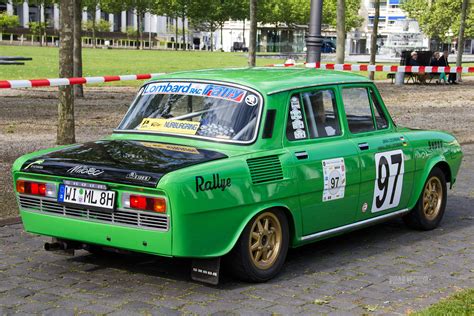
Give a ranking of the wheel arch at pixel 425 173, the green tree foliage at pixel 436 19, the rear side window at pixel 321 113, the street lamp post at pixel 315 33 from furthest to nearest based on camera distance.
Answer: the green tree foliage at pixel 436 19 → the street lamp post at pixel 315 33 → the wheel arch at pixel 425 173 → the rear side window at pixel 321 113

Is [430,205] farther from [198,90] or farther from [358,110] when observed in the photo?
[198,90]

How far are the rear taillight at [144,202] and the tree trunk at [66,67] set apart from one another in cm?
643

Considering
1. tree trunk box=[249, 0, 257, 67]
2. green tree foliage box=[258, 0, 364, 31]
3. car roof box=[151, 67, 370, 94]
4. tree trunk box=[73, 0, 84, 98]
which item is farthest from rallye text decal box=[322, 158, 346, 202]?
green tree foliage box=[258, 0, 364, 31]

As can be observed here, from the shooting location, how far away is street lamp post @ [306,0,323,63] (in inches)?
566

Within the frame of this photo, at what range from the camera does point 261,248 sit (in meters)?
6.17

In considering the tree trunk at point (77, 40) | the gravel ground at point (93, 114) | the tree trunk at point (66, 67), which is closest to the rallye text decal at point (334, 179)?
the gravel ground at point (93, 114)

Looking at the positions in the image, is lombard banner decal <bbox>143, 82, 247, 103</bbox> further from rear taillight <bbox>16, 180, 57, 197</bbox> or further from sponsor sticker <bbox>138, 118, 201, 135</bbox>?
rear taillight <bbox>16, 180, 57, 197</bbox>

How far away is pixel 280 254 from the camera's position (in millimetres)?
6305

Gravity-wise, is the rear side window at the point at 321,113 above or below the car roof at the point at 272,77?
below

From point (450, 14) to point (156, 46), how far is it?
64.9 metres

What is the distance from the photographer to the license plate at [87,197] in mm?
5738

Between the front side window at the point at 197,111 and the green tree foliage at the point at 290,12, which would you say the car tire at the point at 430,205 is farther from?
the green tree foliage at the point at 290,12

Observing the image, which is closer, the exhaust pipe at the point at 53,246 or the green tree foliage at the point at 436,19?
the exhaust pipe at the point at 53,246

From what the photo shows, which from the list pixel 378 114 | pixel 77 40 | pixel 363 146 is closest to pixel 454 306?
pixel 363 146
